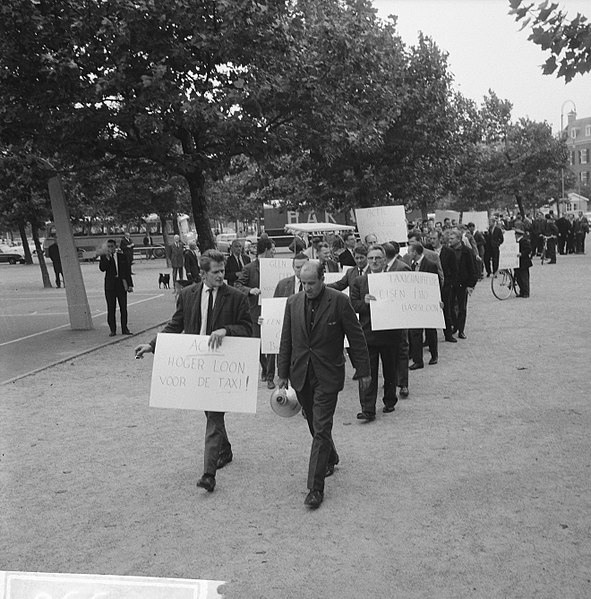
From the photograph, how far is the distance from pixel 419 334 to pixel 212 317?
560 centimetres

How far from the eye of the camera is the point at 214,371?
270 inches

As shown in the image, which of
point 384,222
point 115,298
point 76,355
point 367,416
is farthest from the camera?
point 384,222

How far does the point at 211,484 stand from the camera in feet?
21.7

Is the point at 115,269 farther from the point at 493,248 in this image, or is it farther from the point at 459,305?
the point at 493,248

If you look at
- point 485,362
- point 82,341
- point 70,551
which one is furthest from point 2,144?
point 70,551

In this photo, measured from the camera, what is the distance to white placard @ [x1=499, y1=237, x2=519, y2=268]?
19.9m

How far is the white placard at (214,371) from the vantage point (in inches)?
268

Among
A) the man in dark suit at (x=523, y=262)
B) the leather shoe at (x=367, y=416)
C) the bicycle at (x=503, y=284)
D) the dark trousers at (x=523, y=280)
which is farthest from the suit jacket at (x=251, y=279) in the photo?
the dark trousers at (x=523, y=280)

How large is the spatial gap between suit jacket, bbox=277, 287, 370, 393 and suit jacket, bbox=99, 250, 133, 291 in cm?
1001

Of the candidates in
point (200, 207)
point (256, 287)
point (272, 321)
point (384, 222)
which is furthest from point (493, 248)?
point (272, 321)

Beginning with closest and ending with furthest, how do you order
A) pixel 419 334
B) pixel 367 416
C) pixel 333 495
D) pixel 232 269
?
1. pixel 333 495
2. pixel 367 416
3. pixel 419 334
4. pixel 232 269

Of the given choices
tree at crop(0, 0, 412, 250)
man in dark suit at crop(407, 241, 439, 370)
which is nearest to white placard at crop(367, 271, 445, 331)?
man in dark suit at crop(407, 241, 439, 370)

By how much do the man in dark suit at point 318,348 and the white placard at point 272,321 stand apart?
10.6 ft

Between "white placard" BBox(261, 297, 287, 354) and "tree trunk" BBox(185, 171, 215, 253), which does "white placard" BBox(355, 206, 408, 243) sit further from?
"white placard" BBox(261, 297, 287, 354)
